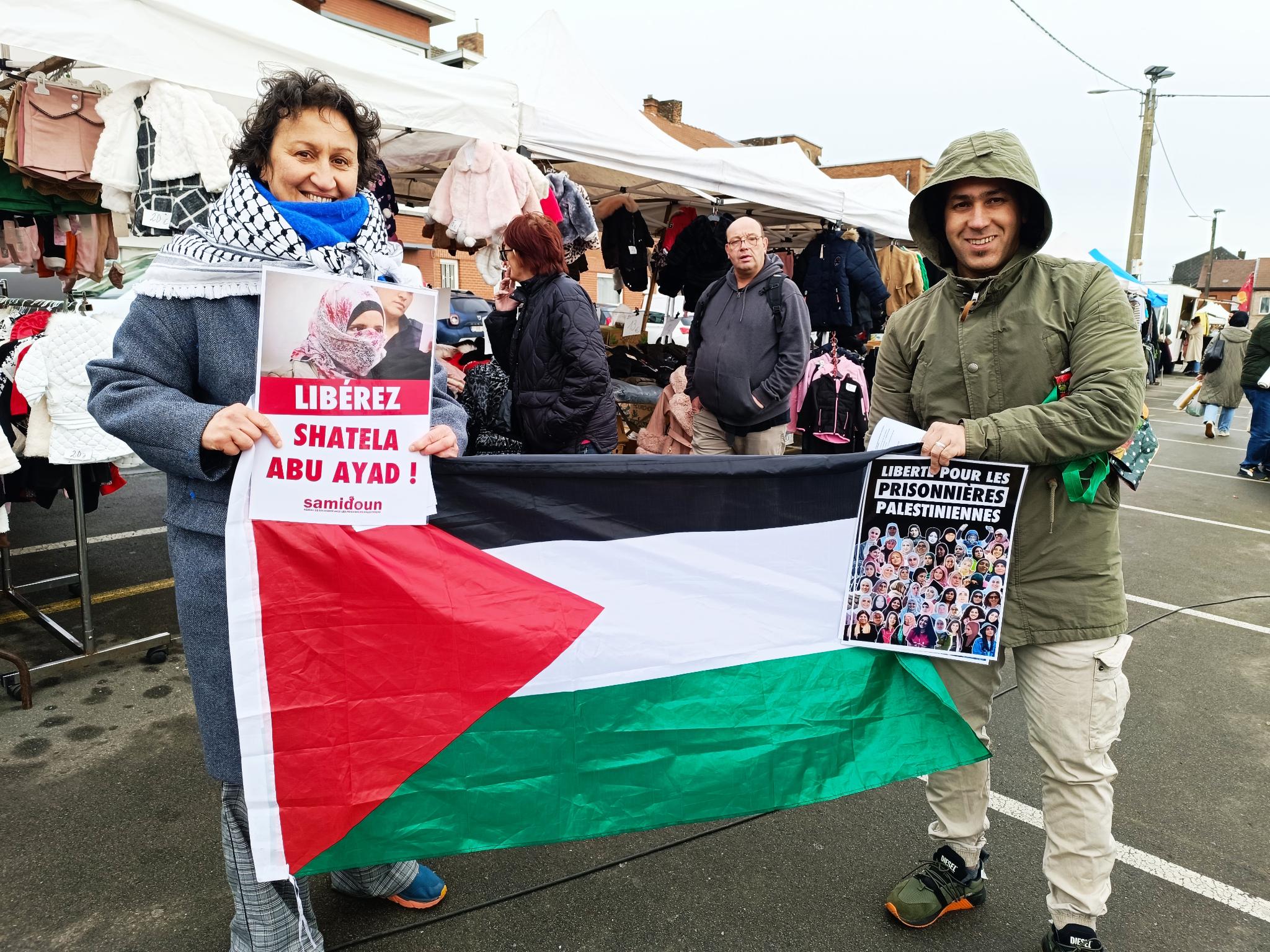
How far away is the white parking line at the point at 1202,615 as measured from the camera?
5109mm


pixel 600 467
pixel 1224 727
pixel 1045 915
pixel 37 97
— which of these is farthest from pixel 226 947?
pixel 1224 727

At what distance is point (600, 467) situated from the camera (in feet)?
7.13

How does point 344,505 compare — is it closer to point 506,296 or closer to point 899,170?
point 506,296

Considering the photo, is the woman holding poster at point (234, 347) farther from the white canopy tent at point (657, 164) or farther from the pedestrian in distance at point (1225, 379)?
the pedestrian in distance at point (1225, 379)

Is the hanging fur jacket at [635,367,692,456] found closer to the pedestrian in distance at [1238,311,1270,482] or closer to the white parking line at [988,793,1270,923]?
the white parking line at [988,793,1270,923]

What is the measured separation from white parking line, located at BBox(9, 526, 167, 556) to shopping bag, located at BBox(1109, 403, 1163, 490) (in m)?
5.67

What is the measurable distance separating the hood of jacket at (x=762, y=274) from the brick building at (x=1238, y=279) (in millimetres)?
79695

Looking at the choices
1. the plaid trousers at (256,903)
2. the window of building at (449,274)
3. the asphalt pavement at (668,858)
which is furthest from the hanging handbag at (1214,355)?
the window of building at (449,274)

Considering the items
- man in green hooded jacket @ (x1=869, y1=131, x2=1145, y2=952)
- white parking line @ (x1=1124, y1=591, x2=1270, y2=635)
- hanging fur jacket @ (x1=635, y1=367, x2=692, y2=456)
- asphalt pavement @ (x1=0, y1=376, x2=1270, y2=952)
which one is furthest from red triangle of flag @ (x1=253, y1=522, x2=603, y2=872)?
hanging fur jacket @ (x1=635, y1=367, x2=692, y2=456)

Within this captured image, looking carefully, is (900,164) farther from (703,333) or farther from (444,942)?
(444,942)

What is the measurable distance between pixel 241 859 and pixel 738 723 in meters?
1.22

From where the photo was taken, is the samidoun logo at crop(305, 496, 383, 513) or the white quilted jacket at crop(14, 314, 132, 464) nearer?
the samidoun logo at crop(305, 496, 383, 513)

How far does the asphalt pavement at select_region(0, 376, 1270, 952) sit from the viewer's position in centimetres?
239

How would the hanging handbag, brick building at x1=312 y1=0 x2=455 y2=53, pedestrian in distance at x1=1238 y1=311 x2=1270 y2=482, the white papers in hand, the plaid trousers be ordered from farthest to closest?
1. brick building at x1=312 y1=0 x2=455 y2=53
2. the hanging handbag
3. pedestrian in distance at x1=1238 y1=311 x2=1270 y2=482
4. the white papers in hand
5. the plaid trousers
